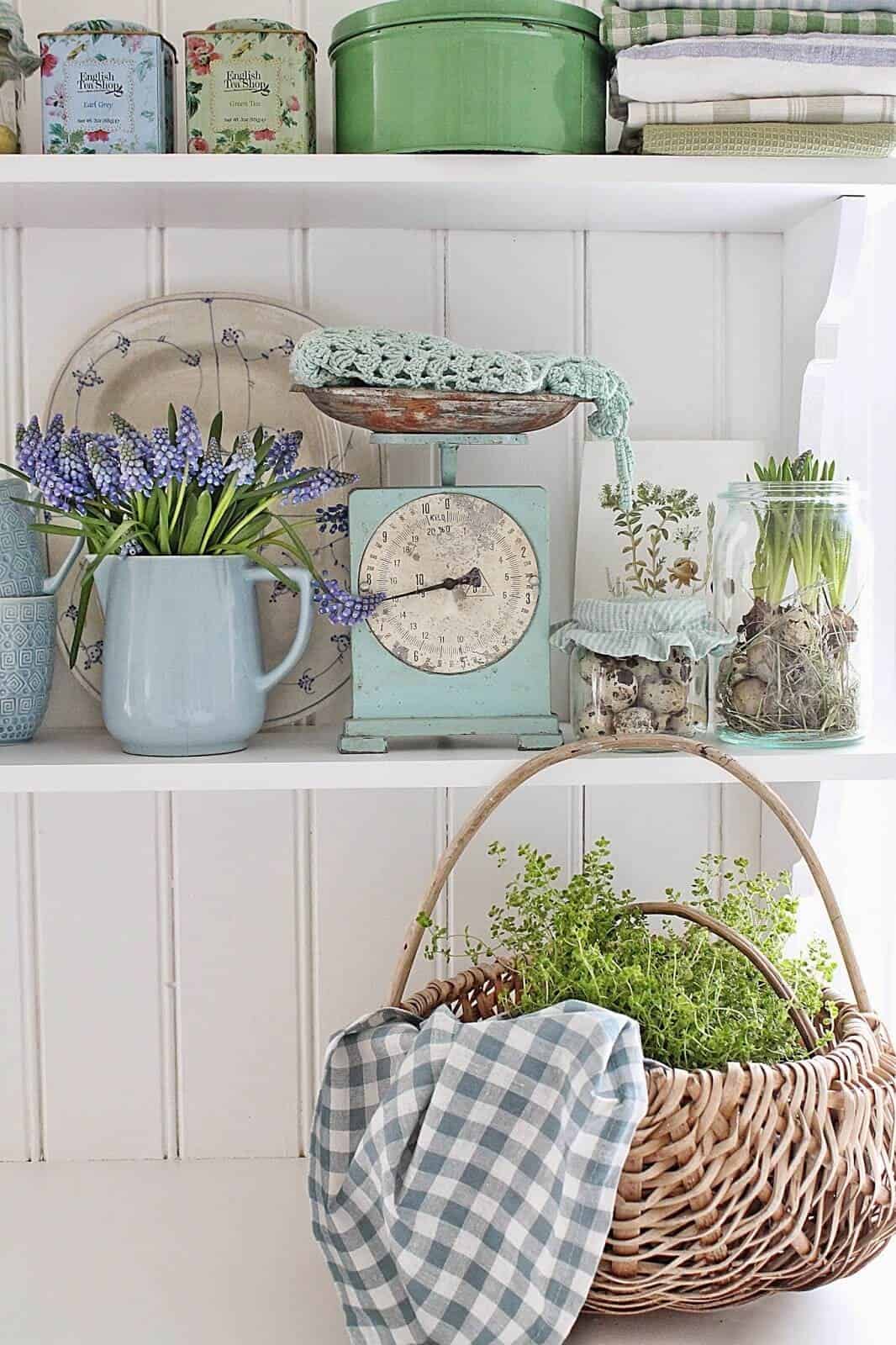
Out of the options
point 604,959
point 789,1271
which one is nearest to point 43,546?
point 604,959

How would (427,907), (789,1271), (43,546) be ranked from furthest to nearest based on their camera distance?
(43,546), (427,907), (789,1271)

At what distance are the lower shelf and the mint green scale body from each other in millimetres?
419

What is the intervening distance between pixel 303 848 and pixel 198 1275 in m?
0.37

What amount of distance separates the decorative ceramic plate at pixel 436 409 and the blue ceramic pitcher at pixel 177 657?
0.48ft

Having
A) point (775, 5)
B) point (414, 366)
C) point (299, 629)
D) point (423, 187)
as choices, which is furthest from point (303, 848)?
point (775, 5)

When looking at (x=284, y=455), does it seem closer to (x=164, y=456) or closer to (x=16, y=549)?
(x=164, y=456)

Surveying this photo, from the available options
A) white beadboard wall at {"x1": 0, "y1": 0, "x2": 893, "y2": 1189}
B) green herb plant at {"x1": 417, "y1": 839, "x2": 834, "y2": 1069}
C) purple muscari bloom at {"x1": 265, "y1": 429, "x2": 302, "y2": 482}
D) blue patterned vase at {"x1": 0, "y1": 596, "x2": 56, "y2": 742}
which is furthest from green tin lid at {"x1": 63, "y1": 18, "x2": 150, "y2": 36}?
green herb plant at {"x1": 417, "y1": 839, "x2": 834, "y2": 1069}

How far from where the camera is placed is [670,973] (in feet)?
3.30

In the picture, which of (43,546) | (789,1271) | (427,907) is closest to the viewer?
(789,1271)

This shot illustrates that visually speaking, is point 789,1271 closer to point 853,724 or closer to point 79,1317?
point 853,724

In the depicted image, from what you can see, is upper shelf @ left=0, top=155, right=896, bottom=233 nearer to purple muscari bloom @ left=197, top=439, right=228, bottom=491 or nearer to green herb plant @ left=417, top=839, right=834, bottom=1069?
purple muscari bloom @ left=197, top=439, right=228, bottom=491

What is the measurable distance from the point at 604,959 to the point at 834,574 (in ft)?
1.14

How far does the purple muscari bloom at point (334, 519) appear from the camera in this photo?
1103 mm

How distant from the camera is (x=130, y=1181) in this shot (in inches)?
47.7
